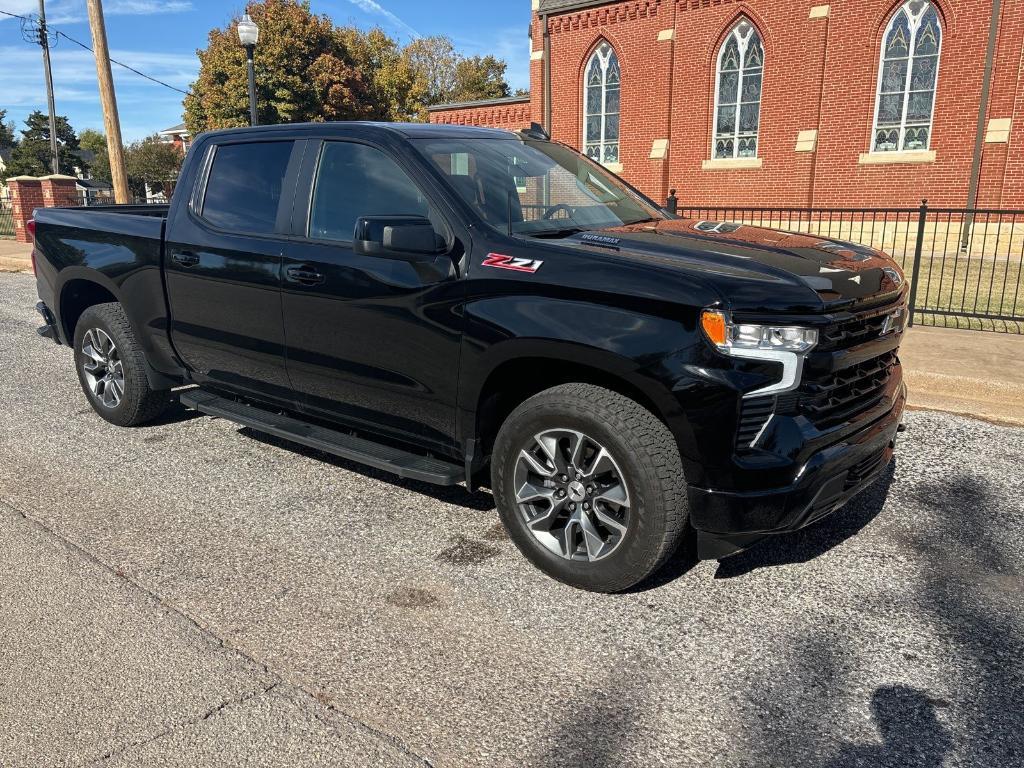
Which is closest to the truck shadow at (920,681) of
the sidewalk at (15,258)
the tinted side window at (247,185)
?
the tinted side window at (247,185)

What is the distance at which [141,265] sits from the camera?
507 centimetres

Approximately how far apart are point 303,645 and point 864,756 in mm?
1976

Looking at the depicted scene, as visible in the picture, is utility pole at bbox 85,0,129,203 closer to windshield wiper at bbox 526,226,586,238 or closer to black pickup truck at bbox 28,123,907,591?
black pickup truck at bbox 28,123,907,591

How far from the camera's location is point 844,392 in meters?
3.22

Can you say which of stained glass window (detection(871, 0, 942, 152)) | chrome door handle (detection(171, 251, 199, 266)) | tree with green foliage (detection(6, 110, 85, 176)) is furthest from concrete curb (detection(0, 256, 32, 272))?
tree with green foliage (detection(6, 110, 85, 176))

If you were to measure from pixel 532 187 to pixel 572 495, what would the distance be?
1.68 m

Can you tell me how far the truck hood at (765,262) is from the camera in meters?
2.95

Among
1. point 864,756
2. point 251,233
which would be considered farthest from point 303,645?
point 251,233

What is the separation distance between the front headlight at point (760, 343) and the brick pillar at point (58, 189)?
20426 millimetres

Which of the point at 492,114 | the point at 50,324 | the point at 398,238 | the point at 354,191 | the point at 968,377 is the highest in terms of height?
the point at 492,114

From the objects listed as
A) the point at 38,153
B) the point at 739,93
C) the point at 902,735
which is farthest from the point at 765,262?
the point at 38,153

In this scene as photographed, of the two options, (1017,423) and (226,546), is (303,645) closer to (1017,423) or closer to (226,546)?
(226,546)

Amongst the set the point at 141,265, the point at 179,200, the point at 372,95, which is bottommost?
the point at 141,265

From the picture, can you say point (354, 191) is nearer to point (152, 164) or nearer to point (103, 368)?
point (103, 368)
